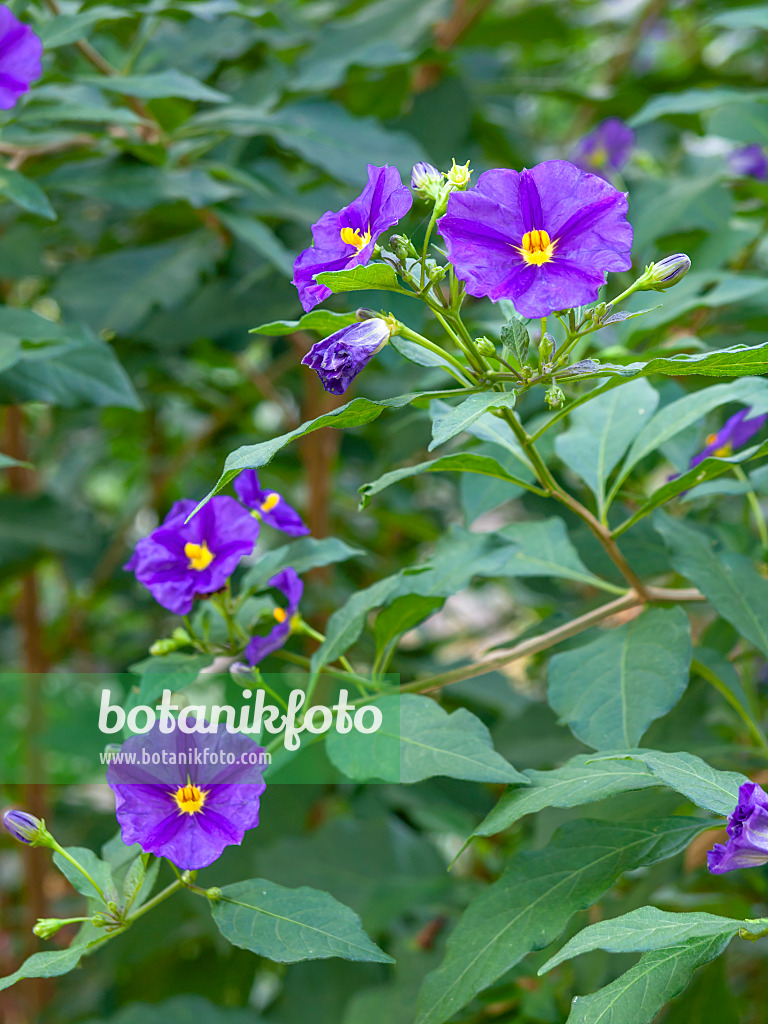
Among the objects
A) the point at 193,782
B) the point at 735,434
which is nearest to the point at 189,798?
the point at 193,782

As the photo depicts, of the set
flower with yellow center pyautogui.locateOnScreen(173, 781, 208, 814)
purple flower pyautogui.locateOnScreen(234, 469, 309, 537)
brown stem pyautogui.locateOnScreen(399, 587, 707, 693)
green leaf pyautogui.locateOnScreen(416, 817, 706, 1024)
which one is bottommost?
green leaf pyautogui.locateOnScreen(416, 817, 706, 1024)

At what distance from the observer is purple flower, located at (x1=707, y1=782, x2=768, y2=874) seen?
456 millimetres

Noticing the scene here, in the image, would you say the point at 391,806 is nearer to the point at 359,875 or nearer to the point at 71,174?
the point at 359,875

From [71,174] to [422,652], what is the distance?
2.78ft

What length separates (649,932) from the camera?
16.9 inches

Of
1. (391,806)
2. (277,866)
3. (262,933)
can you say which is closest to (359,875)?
(277,866)

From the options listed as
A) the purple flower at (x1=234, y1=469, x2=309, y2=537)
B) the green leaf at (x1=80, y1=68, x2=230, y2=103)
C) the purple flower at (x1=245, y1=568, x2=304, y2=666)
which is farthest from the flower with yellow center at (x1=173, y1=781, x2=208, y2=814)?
the green leaf at (x1=80, y1=68, x2=230, y2=103)

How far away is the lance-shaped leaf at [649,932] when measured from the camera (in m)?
0.42

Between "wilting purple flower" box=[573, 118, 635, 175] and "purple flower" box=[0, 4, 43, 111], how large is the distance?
2.48ft

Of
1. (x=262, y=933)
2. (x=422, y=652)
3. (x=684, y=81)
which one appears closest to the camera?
(x=262, y=933)

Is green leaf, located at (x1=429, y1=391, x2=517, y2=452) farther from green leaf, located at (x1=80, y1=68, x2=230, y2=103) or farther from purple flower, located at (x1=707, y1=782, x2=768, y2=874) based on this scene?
green leaf, located at (x1=80, y1=68, x2=230, y2=103)

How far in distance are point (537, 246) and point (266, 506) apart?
0.31 m

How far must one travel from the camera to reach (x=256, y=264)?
1.12 metres

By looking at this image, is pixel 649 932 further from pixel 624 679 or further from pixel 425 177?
pixel 425 177
